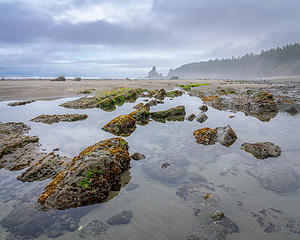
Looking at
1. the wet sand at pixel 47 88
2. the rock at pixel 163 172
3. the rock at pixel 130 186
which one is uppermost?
the wet sand at pixel 47 88

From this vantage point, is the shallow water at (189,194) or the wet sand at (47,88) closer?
the shallow water at (189,194)

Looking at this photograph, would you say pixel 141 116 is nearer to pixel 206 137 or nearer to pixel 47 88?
pixel 206 137

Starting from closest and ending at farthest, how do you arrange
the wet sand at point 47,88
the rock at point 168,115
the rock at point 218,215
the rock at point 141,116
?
the rock at point 218,215 < the rock at point 141,116 < the rock at point 168,115 < the wet sand at point 47,88


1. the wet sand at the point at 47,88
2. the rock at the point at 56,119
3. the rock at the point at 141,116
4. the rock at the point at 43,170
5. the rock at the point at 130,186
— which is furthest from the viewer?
the wet sand at the point at 47,88

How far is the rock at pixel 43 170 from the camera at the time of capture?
4645mm

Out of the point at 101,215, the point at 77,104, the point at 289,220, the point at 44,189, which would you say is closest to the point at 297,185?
the point at 289,220

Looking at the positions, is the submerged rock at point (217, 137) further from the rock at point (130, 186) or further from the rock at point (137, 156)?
the rock at point (130, 186)

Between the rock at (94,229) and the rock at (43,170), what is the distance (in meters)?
2.22

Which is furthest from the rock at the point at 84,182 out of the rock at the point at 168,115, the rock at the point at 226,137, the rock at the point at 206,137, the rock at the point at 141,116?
the rock at the point at 168,115

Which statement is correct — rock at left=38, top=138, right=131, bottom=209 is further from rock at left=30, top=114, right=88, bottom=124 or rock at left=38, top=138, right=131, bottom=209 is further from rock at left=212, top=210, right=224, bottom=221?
rock at left=30, top=114, right=88, bottom=124

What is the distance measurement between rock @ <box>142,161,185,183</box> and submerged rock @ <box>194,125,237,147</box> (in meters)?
2.60

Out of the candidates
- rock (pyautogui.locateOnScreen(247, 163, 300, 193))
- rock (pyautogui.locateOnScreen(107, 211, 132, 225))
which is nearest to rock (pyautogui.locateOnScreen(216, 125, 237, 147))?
rock (pyautogui.locateOnScreen(247, 163, 300, 193))

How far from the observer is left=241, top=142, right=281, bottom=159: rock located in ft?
19.5

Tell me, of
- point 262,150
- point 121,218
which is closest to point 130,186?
point 121,218
